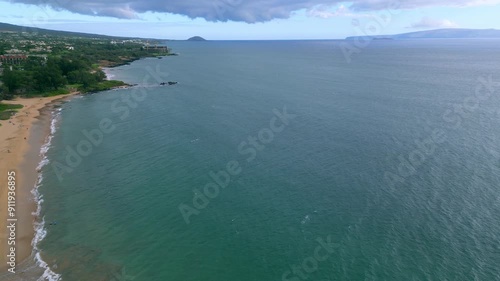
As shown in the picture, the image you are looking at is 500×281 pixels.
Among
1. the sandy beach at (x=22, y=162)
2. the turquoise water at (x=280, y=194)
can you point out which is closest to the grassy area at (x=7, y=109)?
the sandy beach at (x=22, y=162)

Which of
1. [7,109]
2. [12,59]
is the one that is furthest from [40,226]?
[12,59]

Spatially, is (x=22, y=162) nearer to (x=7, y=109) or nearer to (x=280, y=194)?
(x=7, y=109)

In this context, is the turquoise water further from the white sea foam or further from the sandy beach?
the sandy beach

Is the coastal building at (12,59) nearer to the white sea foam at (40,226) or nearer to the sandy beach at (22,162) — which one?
the sandy beach at (22,162)

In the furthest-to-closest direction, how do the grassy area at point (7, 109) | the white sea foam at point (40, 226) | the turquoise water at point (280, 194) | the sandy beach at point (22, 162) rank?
the grassy area at point (7, 109) < the sandy beach at point (22, 162) < the turquoise water at point (280, 194) < the white sea foam at point (40, 226)

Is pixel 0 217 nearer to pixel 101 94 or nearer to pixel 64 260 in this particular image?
pixel 64 260

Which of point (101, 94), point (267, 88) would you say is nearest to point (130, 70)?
point (101, 94)
